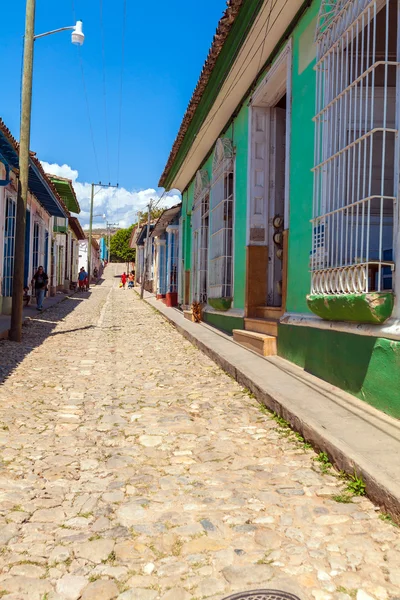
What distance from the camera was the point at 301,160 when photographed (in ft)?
18.4

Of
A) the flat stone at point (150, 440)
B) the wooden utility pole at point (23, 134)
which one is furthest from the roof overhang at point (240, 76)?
the flat stone at point (150, 440)

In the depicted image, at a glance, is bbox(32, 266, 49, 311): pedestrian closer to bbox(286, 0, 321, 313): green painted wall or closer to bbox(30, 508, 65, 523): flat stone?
bbox(286, 0, 321, 313): green painted wall

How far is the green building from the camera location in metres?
3.85

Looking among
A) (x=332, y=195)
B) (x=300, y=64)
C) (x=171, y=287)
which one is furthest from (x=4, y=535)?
(x=171, y=287)

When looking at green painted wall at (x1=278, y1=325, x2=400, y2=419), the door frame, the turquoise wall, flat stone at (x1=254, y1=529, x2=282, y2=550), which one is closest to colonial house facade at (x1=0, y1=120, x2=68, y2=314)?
the turquoise wall

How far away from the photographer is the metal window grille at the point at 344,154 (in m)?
4.21

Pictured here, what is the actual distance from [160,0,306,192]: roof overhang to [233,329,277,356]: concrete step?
3358 mm

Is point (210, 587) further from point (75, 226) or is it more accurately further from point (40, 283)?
point (75, 226)

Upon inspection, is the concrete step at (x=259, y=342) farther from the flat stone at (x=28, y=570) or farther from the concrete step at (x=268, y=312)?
the flat stone at (x=28, y=570)

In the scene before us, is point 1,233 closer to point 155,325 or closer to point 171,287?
point 155,325

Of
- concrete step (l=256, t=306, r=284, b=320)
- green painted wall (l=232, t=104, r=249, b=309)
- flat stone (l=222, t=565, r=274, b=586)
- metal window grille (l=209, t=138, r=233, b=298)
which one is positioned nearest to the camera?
flat stone (l=222, t=565, r=274, b=586)

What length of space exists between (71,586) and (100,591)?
10cm

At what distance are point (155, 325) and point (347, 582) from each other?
34.8 ft

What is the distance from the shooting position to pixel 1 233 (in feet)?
37.9
